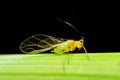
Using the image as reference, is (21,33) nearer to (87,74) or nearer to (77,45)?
(77,45)

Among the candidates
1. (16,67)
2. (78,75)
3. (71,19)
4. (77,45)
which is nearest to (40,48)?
(77,45)

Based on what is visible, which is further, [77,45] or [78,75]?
[77,45]

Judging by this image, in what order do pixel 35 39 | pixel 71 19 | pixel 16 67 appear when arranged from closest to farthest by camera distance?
pixel 16 67 < pixel 35 39 < pixel 71 19

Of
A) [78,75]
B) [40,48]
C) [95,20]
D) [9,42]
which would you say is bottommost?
[78,75]

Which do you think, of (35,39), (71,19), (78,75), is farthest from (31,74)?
(71,19)

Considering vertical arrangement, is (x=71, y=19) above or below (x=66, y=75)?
above

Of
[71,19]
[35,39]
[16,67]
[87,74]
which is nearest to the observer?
[87,74]
